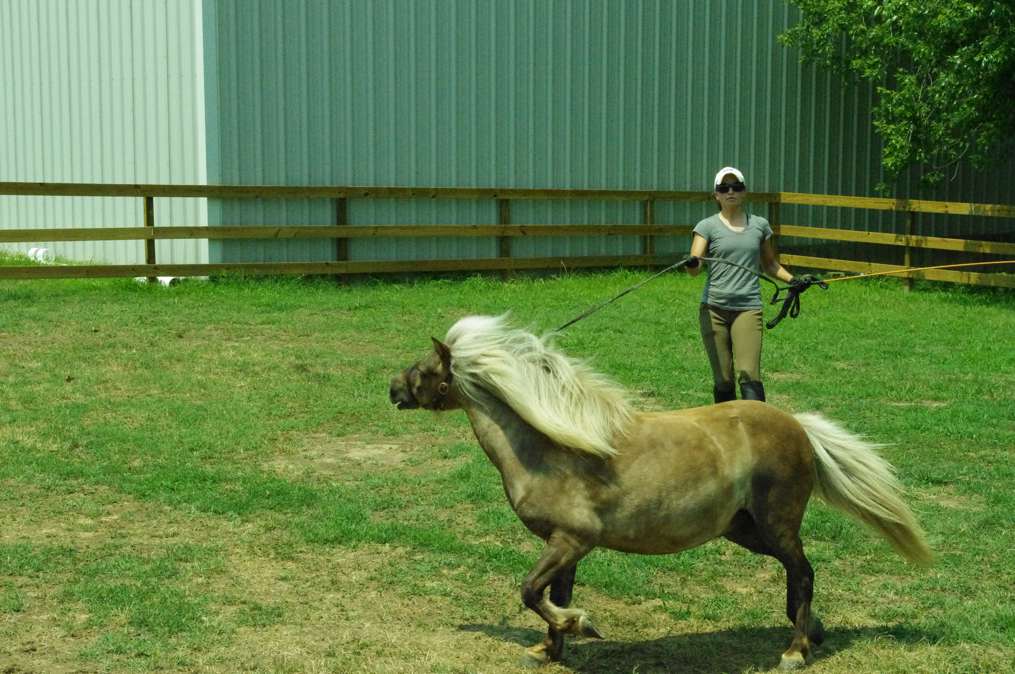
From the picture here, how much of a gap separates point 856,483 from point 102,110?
15.9m

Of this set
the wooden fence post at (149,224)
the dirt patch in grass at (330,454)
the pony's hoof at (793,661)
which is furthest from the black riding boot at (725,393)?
the wooden fence post at (149,224)

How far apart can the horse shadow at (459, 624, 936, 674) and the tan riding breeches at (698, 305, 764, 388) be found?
222cm

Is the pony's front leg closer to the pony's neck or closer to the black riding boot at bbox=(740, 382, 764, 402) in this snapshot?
the pony's neck

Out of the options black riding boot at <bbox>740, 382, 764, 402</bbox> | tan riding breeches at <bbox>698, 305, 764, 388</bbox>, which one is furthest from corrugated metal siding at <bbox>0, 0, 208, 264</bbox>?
black riding boot at <bbox>740, 382, 764, 402</bbox>

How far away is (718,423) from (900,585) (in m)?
1.58

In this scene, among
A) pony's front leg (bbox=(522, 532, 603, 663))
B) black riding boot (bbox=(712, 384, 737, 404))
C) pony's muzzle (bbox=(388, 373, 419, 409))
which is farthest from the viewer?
black riding boot (bbox=(712, 384, 737, 404))

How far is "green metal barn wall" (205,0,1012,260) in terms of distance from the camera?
693 inches

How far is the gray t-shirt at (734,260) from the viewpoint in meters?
7.68

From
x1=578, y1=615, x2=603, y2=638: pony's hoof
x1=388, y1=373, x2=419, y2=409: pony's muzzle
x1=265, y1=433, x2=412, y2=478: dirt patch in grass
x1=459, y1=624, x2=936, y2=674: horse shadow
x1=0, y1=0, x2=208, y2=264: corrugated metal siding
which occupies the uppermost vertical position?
x1=0, y1=0, x2=208, y2=264: corrugated metal siding

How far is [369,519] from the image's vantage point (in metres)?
7.27

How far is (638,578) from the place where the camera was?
6.29 metres

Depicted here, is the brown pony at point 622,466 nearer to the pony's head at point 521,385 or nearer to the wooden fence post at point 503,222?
the pony's head at point 521,385

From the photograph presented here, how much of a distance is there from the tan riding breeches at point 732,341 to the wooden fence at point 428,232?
1015 cm

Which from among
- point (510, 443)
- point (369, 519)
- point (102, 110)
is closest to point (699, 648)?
point (510, 443)
